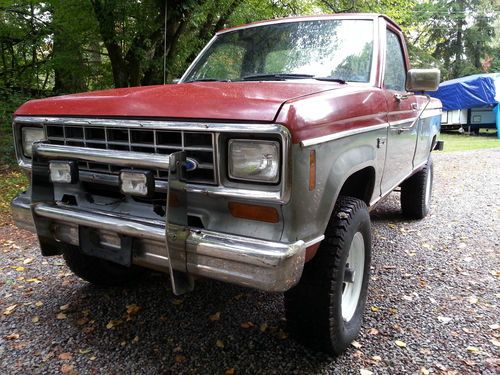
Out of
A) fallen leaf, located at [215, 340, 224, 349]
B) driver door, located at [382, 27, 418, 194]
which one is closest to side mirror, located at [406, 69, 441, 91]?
driver door, located at [382, 27, 418, 194]

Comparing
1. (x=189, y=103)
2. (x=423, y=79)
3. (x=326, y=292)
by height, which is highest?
(x=423, y=79)

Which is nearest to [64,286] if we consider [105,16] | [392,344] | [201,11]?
[392,344]

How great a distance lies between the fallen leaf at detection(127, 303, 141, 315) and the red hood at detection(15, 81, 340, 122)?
144 cm

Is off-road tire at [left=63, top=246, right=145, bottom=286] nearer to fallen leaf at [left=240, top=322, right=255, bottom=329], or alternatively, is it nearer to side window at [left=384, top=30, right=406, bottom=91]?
fallen leaf at [left=240, top=322, right=255, bottom=329]

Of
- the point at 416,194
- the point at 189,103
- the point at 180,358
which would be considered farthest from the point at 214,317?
the point at 416,194

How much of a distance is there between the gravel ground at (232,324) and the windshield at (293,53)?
168 centimetres

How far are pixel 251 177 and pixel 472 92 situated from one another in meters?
18.1

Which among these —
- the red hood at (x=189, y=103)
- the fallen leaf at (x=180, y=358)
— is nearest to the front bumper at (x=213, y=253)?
the red hood at (x=189, y=103)

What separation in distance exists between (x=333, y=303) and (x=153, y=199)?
111 centimetres

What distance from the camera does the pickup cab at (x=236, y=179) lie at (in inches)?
Answer: 77.3

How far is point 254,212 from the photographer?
6.75ft

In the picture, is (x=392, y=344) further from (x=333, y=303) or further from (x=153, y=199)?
(x=153, y=199)

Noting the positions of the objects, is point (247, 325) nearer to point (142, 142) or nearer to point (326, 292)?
point (326, 292)

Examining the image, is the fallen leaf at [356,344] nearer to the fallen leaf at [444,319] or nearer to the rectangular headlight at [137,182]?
the fallen leaf at [444,319]
